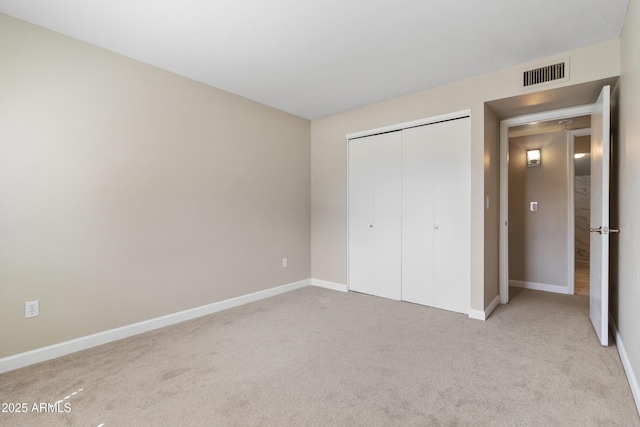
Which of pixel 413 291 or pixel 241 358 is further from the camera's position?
pixel 413 291

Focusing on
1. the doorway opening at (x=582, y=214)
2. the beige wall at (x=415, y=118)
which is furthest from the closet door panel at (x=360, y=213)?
the doorway opening at (x=582, y=214)

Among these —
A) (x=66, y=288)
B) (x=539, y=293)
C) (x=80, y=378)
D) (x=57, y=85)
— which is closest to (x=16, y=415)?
(x=80, y=378)

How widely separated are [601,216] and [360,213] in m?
2.43

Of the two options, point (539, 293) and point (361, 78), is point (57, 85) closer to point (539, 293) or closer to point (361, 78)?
point (361, 78)

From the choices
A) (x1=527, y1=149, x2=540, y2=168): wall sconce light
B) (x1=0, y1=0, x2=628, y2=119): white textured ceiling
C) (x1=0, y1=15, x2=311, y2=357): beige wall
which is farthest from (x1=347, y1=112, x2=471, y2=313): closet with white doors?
(x1=527, y1=149, x2=540, y2=168): wall sconce light

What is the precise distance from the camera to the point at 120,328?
2.67 metres

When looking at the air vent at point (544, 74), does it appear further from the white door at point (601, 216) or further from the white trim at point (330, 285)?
the white trim at point (330, 285)

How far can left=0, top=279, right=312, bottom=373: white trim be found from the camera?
86.5 inches

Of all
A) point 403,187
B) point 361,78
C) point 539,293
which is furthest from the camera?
point 539,293

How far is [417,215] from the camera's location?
11.9 ft

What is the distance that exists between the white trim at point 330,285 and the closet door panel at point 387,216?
462mm

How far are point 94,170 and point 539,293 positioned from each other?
533 cm

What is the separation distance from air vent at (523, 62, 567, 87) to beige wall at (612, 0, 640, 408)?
0.39 m

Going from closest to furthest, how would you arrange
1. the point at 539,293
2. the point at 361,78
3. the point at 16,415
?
the point at 16,415 → the point at 361,78 → the point at 539,293
